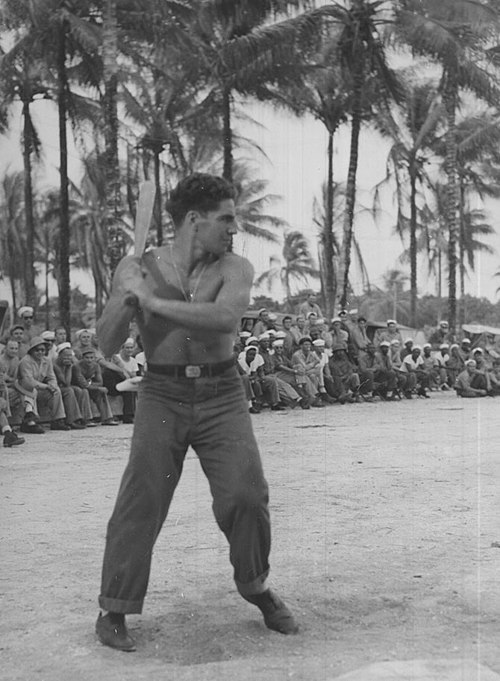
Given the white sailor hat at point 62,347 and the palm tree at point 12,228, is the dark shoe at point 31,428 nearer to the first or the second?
the white sailor hat at point 62,347

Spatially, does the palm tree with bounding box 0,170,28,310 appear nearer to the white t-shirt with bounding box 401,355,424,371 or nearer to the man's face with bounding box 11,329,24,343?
the white t-shirt with bounding box 401,355,424,371

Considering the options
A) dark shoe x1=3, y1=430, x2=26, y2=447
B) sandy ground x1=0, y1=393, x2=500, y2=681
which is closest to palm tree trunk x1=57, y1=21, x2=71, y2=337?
dark shoe x1=3, y1=430, x2=26, y2=447

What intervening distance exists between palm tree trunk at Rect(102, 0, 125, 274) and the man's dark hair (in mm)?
13316

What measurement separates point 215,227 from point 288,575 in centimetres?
168

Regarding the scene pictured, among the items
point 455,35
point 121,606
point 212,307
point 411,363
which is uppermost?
point 455,35

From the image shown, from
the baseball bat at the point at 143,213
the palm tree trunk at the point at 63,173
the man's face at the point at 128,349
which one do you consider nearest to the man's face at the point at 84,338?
the man's face at the point at 128,349

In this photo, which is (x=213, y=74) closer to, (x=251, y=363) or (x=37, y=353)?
(x=251, y=363)

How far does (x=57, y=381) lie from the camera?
11.5m

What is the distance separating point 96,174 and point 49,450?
21439 mm

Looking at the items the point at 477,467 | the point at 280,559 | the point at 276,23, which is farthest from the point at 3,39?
the point at 280,559

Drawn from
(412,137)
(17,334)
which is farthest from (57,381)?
(412,137)

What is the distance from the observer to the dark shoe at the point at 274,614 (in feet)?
11.3

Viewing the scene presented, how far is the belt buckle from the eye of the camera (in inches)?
135

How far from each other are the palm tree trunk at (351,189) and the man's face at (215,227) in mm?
18630
